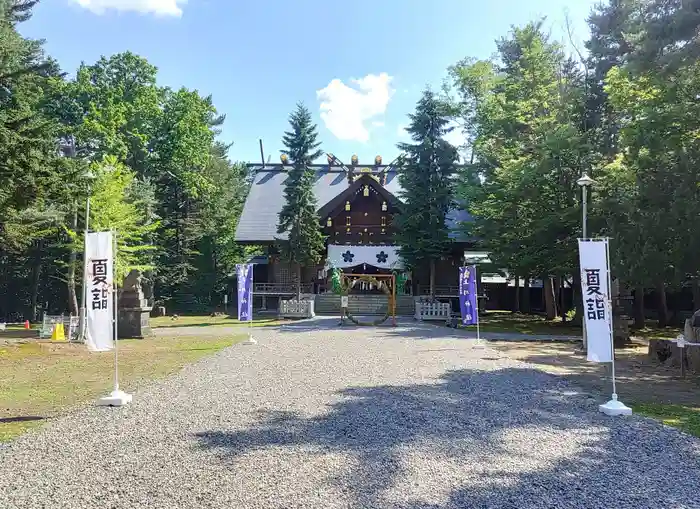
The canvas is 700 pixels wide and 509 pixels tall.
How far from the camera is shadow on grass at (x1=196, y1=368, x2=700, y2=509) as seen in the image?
3.96 meters

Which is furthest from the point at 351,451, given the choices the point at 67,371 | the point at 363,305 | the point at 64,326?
the point at 363,305

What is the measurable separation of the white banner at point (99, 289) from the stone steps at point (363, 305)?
19.0 m

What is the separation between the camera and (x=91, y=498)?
3799 millimetres

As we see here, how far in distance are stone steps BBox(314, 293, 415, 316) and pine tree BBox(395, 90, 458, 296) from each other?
1630 millimetres

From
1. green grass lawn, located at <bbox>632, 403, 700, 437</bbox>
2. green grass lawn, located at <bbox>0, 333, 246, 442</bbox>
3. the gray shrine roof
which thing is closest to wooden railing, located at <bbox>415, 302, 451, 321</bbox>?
the gray shrine roof

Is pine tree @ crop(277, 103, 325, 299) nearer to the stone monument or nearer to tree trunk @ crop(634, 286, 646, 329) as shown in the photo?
the stone monument

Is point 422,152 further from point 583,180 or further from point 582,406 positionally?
point 582,406

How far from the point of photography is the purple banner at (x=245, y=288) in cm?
1577

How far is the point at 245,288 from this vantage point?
16.0m

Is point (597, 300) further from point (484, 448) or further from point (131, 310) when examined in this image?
point (131, 310)

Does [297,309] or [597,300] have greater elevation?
[597,300]

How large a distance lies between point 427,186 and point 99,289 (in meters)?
19.3

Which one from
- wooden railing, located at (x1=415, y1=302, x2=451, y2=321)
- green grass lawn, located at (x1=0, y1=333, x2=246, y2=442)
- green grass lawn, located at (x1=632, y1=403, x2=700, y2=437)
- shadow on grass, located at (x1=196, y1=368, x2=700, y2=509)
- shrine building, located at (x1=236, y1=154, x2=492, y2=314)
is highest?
shrine building, located at (x1=236, y1=154, x2=492, y2=314)

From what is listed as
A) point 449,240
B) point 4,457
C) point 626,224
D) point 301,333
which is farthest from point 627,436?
point 449,240
